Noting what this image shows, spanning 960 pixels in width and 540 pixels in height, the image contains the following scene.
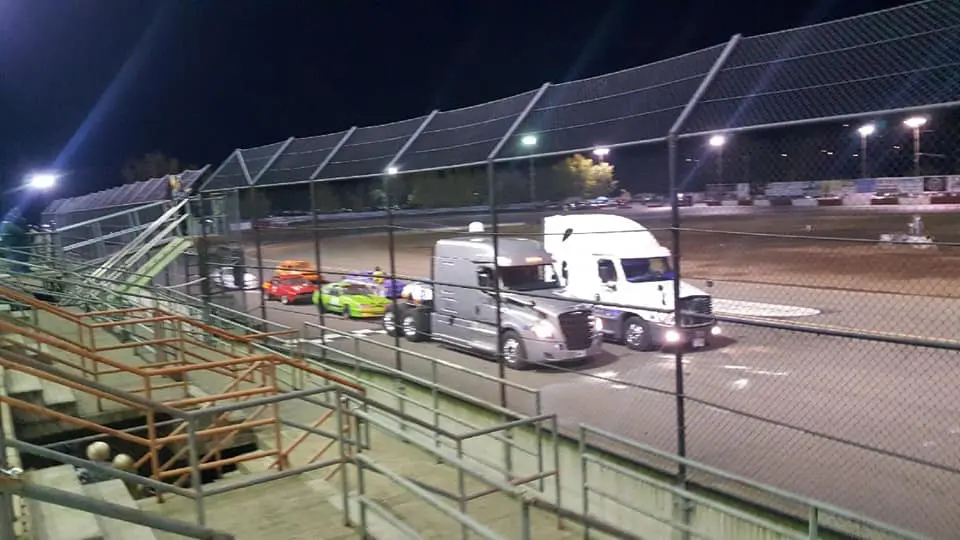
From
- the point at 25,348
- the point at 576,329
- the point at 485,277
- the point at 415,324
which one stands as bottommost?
the point at 415,324

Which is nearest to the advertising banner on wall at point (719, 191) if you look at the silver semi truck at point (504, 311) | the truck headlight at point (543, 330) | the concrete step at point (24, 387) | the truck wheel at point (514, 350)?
the silver semi truck at point (504, 311)

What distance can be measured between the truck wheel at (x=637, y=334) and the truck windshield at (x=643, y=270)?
1446 mm

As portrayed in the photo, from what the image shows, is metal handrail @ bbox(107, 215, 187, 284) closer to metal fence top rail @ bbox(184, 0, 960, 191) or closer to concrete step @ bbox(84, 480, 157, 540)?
metal fence top rail @ bbox(184, 0, 960, 191)

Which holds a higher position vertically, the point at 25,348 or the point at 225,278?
the point at 25,348

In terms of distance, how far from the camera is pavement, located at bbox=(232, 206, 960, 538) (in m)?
7.53

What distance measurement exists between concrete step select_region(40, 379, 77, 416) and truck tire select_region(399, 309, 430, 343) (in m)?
8.02

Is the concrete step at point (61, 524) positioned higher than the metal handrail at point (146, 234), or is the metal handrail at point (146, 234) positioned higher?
the metal handrail at point (146, 234)

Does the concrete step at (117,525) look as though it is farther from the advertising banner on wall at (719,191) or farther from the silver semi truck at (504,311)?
the advertising banner on wall at (719,191)

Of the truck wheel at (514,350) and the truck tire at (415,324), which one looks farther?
the truck tire at (415,324)

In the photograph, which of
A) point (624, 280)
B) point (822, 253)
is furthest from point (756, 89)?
point (822, 253)

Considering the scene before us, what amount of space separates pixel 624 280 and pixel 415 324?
4.83 metres

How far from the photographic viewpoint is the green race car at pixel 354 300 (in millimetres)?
21141

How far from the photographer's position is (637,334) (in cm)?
1480

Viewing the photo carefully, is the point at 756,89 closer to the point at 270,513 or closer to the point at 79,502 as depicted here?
the point at 270,513
